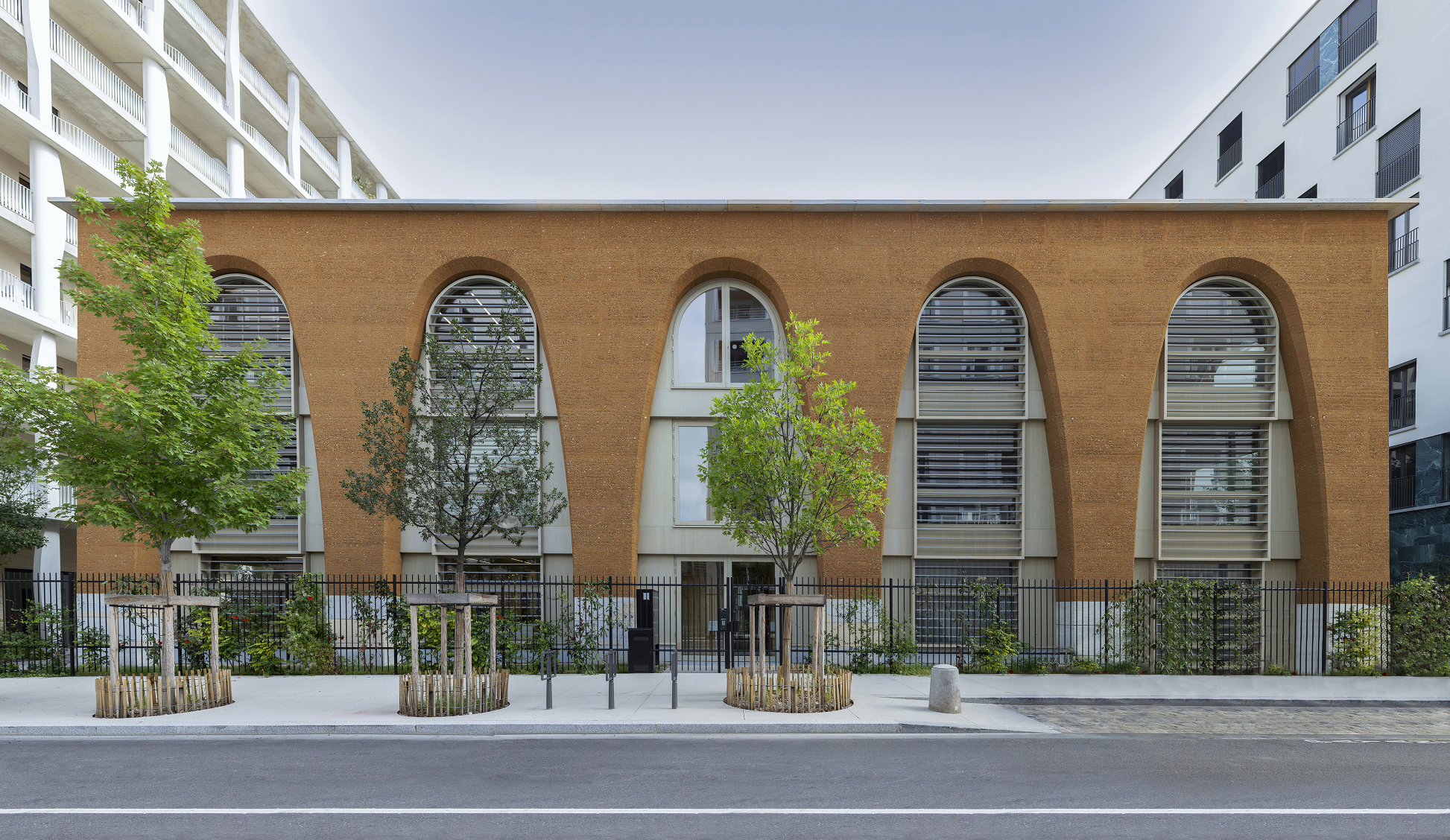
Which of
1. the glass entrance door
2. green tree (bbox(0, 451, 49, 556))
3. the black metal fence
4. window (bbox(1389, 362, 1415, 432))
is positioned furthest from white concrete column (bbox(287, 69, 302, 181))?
window (bbox(1389, 362, 1415, 432))

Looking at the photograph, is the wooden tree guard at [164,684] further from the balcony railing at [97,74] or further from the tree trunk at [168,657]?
the balcony railing at [97,74]

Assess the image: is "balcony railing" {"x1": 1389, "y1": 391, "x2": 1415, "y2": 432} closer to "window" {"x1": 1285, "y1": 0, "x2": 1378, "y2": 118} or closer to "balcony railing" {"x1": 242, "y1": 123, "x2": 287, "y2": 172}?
"window" {"x1": 1285, "y1": 0, "x2": 1378, "y2": 118}

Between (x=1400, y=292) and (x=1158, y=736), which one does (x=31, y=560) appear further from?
(x=1400, y=292)

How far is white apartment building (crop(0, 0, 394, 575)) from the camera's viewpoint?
24.9 metres

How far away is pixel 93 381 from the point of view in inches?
477

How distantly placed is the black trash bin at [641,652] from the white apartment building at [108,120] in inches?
740

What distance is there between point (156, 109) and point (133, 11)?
11.6ft

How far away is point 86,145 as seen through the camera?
27.7 meters

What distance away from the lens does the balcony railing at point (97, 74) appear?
26594 millimetres

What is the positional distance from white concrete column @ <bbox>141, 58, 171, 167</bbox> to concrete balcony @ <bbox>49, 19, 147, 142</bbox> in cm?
24

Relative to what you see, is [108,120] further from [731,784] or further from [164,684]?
[731,784]

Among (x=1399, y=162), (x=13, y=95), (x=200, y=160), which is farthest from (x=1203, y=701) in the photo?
(x=200, y=160)

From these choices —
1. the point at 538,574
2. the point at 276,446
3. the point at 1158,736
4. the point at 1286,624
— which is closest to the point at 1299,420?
the point at 1286,624

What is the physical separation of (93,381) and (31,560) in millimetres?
23765
